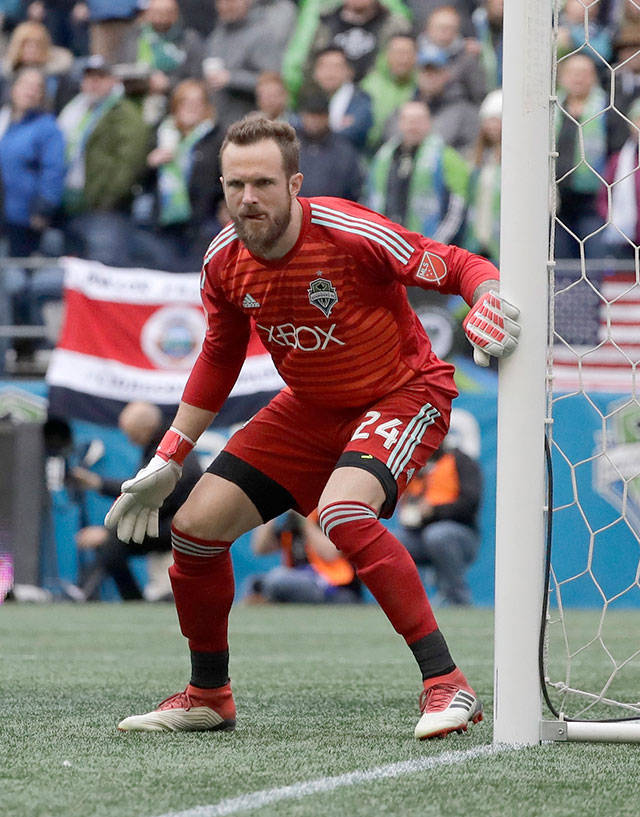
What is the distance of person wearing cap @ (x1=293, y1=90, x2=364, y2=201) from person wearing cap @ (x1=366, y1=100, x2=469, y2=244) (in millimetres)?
177

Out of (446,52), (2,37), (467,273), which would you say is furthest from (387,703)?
(2,37)

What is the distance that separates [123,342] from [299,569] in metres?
2.25

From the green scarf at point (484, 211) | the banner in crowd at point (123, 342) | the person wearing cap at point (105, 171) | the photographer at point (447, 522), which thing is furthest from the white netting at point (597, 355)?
the person wearing cap at point (105, 171)

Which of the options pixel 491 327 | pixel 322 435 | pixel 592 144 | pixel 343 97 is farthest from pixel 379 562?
pixel 343 97

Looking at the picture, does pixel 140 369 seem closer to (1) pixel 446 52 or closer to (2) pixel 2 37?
(1) pixel 446 52

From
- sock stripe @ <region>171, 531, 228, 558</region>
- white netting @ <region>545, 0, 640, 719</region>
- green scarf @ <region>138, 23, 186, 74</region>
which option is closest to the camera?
sock stripe @ <region>171, 531, 228, 558</region>

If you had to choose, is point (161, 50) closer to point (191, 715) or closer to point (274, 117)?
point (274, 117)

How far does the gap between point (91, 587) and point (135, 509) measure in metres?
6.41

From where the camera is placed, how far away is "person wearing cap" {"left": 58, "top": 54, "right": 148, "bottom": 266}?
38.5 feet

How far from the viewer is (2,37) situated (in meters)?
13.8

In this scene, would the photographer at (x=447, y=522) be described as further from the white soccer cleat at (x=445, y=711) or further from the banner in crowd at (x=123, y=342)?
the white soccer cleat at (x=445, y=711)

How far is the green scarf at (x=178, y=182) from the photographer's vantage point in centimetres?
1160

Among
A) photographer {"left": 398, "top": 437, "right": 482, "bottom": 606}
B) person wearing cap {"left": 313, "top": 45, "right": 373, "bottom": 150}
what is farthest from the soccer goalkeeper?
person wearing cap {"left": 313, "top": 45, "right": 373, "bottom": 150}

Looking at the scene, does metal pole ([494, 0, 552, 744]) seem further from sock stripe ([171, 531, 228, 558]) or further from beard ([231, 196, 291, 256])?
sock stripe ([171, 531, 228, 558])
